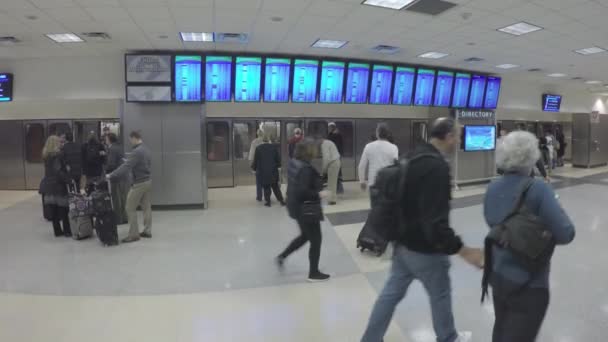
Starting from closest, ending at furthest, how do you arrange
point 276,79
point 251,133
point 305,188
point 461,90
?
1. point 305,188
2. point 276,79
3. point 251,133
4. point 461,90

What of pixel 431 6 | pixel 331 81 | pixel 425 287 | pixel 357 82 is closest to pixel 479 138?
pixel 357 82

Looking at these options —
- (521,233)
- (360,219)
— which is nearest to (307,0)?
(360,219)

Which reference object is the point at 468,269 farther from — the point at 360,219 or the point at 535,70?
the point at 535,70

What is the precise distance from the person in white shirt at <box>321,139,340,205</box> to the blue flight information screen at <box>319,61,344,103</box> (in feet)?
4.89

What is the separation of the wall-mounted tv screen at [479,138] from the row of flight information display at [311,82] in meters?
0.81

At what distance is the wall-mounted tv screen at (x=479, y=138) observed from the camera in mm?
9117

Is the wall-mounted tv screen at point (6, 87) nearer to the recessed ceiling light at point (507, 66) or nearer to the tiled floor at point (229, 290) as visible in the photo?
the tiled floor at point (229, 290)

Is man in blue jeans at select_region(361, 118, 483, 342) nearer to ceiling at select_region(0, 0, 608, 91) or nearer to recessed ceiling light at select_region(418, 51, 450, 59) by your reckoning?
ceiling at select_region(0, 0, 608, 91)

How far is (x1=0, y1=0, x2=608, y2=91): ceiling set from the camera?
195 inches

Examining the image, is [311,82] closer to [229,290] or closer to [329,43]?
[329,43]

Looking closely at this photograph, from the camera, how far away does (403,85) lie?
28.2ft

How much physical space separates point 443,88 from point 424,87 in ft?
2.15

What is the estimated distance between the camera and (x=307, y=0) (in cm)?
477

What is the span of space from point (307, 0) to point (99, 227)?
4.01 m
